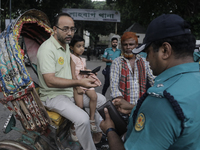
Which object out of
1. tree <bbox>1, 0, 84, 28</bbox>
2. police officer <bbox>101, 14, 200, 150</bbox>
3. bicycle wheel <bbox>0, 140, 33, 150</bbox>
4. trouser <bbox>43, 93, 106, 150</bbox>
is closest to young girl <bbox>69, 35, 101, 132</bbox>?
trouser <bbox>43, 93, 106, 150</bbox>

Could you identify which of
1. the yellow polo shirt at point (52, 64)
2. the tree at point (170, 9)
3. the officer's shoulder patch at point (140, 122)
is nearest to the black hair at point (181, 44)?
the officer's shoulder patch at point (140, 122)

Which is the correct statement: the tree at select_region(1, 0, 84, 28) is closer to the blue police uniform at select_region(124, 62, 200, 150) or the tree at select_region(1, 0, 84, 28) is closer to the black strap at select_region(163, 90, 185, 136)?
the blue police uniform at select_region(124, 62, 200, 150)

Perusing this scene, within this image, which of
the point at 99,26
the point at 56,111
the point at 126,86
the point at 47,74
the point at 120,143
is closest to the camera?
the point at 120,143

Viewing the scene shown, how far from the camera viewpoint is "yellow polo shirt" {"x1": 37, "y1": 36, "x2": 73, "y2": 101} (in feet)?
7.32

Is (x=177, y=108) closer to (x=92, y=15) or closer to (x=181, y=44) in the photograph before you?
(x=181, y=44)

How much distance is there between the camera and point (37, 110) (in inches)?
82.1

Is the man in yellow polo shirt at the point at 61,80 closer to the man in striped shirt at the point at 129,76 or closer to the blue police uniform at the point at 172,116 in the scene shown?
the man in striped shirt at the point at 129,76

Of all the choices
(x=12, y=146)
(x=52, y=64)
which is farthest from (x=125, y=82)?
(x=12, y=146)

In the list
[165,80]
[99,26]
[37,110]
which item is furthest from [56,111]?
[99,26]

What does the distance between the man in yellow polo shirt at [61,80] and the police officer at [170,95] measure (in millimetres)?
1197

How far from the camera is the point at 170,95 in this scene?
974mm

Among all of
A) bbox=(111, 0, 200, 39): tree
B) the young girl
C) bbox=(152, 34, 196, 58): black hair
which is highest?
bbox=(111, 0, 200, 39): tree

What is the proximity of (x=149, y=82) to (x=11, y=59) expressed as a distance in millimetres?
2011

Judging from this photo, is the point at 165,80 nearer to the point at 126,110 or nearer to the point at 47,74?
the point at 126,110
